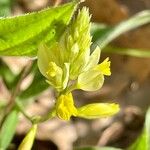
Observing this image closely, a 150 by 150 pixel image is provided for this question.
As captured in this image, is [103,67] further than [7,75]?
No

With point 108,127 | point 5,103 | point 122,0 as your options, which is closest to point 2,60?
point 5,103

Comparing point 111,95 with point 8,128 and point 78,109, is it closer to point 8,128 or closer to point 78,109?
point 8,128

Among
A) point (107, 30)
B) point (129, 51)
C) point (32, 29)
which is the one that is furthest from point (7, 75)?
point (129, 51)

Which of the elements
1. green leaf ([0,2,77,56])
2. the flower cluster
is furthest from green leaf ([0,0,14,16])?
the flower cluster

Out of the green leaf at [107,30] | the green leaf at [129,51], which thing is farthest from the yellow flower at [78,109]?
the green leaf at [129,51]

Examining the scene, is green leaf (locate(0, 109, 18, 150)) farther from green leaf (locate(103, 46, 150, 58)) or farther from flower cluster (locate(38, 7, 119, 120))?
green leaf (locate(103, 46, 150, 58))

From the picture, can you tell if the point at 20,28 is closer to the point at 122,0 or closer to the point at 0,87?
the point at 0,87
